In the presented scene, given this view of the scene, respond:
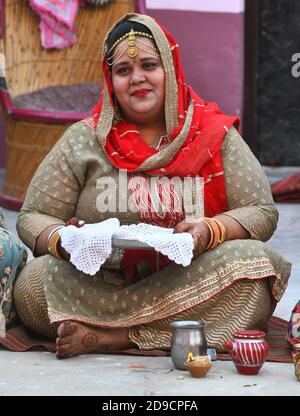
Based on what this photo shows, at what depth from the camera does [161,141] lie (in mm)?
4695

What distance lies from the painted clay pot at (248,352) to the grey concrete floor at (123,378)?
0.10ft

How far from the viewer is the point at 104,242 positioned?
4305 mm

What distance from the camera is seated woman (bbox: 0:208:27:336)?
4547 millimetres

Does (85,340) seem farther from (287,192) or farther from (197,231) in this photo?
(287,192)

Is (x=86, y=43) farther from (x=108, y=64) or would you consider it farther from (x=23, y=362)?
(x=23, y=362)

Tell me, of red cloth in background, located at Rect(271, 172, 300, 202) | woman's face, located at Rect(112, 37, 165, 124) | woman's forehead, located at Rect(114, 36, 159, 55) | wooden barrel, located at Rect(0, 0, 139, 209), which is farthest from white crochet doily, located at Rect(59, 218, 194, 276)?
red cloth in background, located at Rect(271, 172, 300, 202)

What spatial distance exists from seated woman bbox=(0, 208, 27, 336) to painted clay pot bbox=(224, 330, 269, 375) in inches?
36.5

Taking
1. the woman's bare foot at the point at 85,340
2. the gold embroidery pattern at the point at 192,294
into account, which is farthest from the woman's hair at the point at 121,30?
the woman's bare foot at the point at 85,340

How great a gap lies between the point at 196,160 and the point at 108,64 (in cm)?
50

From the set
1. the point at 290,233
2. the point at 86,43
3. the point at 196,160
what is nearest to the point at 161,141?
the point at 196,160

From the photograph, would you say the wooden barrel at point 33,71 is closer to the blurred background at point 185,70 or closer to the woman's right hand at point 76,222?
the blurred background at point 185,70

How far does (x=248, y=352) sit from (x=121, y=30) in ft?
4.31

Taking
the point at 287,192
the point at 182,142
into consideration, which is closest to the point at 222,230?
the point at 182,142

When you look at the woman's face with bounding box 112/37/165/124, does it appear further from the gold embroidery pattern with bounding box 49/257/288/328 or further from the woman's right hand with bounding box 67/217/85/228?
the gold embroidery pattern with bounding box 49/257/288/328
